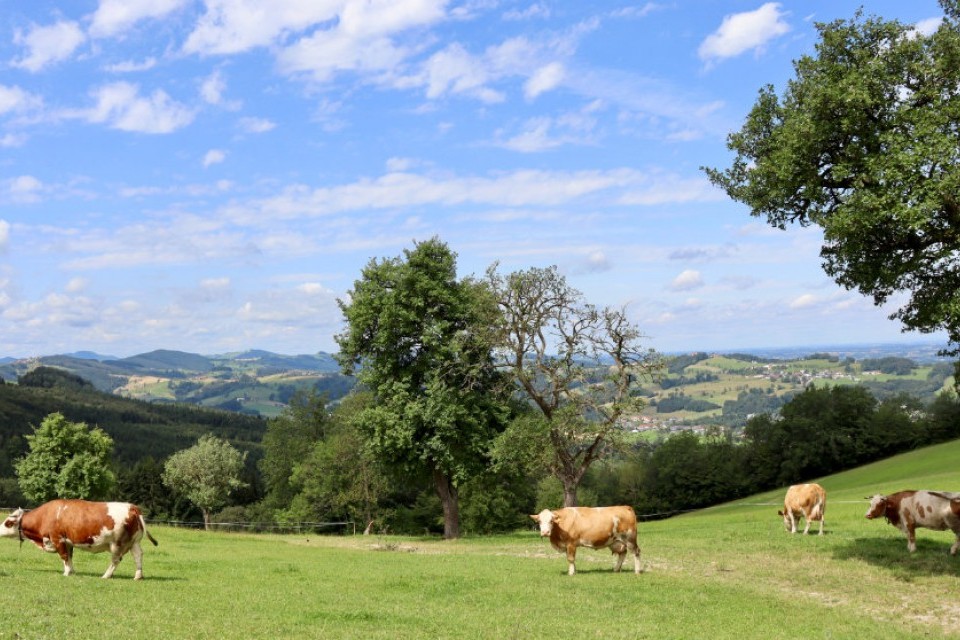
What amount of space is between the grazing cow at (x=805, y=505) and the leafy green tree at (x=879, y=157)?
9956mm

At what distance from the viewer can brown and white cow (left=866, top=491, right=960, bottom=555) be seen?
21094 millimetres

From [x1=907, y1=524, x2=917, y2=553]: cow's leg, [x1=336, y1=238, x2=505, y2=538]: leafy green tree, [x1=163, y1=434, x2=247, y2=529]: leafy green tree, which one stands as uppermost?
[x1=336, y1=238, x2=505, y2=538]: leafy green tree

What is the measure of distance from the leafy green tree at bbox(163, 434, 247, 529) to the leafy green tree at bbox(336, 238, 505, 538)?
166ft

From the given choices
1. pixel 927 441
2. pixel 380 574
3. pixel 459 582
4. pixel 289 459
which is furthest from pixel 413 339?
pixel 927 441

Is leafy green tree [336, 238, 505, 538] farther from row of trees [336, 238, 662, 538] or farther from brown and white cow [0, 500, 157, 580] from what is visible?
brown and white cow [0, 500, 157, 580]

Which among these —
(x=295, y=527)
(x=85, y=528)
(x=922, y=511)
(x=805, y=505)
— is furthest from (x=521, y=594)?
(x=295, y=527)

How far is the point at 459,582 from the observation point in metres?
19.9

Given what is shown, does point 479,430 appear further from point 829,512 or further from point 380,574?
point 829,512

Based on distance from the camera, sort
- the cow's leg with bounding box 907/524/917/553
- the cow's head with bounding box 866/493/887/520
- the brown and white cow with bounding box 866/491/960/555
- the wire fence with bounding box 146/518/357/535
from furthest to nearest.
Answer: the wire fence with bounding box 146/518/357/535 → the cow's head with bounding box 866/493/887/520 → the cow's leg with bounding box 907/524/917/553 → the brown and white cow with bounding box 866/491/960/555

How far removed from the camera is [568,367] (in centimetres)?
3991

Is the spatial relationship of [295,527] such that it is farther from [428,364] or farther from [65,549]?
[65,549]

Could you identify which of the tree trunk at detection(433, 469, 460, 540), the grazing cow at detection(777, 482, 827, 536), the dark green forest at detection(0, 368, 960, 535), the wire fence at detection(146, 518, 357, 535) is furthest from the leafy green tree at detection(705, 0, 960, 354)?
the wire fence at detection(146, 518, 357, 535)

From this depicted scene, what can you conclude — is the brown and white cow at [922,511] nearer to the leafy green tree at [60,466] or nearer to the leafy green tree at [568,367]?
the leafy green tree at [568,367]

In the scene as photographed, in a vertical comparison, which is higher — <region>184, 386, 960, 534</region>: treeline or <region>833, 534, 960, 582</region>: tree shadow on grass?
<region>833, 534, 960, 582</region>: tree shadow on grass
